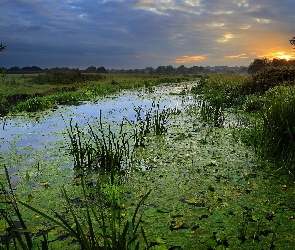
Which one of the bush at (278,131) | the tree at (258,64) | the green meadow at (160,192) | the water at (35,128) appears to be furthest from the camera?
the tree at (258,64)

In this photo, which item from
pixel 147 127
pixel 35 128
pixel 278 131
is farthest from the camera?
pixel 35 128

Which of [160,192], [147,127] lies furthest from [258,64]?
[160,192]

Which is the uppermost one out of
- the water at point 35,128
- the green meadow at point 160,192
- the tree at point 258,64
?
the tree at point 258,64

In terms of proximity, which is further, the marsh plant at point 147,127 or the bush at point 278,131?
the marsh plant at point 147,127

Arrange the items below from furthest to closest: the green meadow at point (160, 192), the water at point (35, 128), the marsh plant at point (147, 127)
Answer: the water at point (35, 128) → the marsh plant at point (147, 127) → the green meadow at point (160, 192)

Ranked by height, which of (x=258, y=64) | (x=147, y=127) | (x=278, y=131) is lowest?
(x=147, y=127)

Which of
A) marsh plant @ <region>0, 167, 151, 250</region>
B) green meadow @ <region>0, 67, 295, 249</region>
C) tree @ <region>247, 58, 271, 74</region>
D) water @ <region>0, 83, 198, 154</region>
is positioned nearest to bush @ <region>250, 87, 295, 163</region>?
green meadow @ <region>0, 67, 295, 249</region>

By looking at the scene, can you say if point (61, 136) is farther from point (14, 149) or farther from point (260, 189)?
point (260, 189)

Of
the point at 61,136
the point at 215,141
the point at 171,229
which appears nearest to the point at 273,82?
the point at 215,141

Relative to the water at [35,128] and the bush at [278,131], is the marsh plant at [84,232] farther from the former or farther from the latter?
the bush at [278,131]

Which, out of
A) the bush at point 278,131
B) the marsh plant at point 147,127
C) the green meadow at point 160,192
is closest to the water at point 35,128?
the green meadow at point 160,192

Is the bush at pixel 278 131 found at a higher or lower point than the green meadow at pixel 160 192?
higher

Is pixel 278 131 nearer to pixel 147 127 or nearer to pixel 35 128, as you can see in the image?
pixel 147 127

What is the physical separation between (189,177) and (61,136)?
609cm
